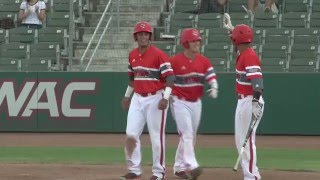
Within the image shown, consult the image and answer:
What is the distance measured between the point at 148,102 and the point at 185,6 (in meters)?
12.1

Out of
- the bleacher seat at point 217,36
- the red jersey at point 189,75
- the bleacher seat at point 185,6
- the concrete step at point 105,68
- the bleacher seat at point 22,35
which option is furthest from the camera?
the bleacher seat at point 185,6

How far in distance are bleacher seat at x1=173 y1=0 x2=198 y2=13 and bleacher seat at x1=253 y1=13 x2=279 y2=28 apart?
6.78ft

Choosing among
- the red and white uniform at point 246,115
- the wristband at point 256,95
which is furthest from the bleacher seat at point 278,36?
the wristband at point 256,95

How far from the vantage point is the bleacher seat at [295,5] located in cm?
2164

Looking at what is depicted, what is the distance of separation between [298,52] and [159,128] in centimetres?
956

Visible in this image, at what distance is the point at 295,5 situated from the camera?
2173 centimetres

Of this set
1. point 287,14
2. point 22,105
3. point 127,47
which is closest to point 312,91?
point 287,14

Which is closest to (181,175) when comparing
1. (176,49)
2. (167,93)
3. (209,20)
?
(167,93)

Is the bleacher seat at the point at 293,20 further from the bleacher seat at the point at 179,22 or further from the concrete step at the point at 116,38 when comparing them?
the concrete step at the point at 116,38

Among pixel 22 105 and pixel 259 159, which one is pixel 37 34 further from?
pixel 259 159

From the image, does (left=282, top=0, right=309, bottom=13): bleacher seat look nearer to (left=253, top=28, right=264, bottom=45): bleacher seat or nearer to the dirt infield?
(left=253, top=28, right=264, bottom=45): bleacher seat

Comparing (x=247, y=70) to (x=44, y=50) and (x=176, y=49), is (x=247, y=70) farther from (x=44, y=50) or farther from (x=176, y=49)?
(x=44, y=50)

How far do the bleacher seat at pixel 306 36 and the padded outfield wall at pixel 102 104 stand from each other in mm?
2018

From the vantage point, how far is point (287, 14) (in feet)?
68.7
